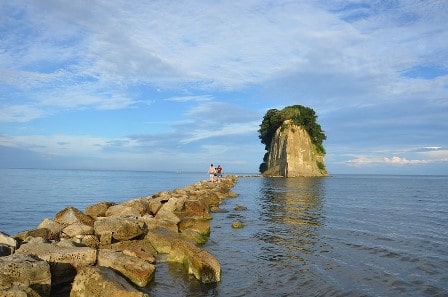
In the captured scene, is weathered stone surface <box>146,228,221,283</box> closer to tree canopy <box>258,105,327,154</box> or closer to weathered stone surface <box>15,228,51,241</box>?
weathered stone surface <box>15,228,51,241</box>

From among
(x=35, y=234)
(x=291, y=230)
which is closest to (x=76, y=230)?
(x=35, y=234)

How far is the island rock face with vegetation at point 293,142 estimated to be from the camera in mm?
103062

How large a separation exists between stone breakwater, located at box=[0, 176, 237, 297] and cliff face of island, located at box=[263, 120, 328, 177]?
3364 inches

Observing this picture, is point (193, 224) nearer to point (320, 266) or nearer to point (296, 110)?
point (320, 266)

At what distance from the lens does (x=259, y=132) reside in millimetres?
123688

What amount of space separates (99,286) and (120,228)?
5711 mm

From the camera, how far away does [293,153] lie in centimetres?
10269

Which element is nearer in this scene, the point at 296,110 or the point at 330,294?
the point at 330,294

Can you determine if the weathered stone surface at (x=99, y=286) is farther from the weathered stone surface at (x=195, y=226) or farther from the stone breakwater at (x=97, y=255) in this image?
the weathered stone surface at (x=195, y=226)

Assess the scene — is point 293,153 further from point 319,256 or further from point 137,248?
point 137,248

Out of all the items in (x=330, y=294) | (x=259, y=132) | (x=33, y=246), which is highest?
(x=259, y=132)

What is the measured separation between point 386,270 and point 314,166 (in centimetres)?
9694

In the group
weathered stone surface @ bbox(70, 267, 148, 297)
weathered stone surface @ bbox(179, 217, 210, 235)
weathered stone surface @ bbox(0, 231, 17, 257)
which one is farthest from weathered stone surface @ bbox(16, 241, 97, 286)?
weathered stone surface @ bbox(179, 217, 210, 235)

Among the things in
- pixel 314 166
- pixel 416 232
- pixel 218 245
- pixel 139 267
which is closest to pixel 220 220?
pixel 218 245
